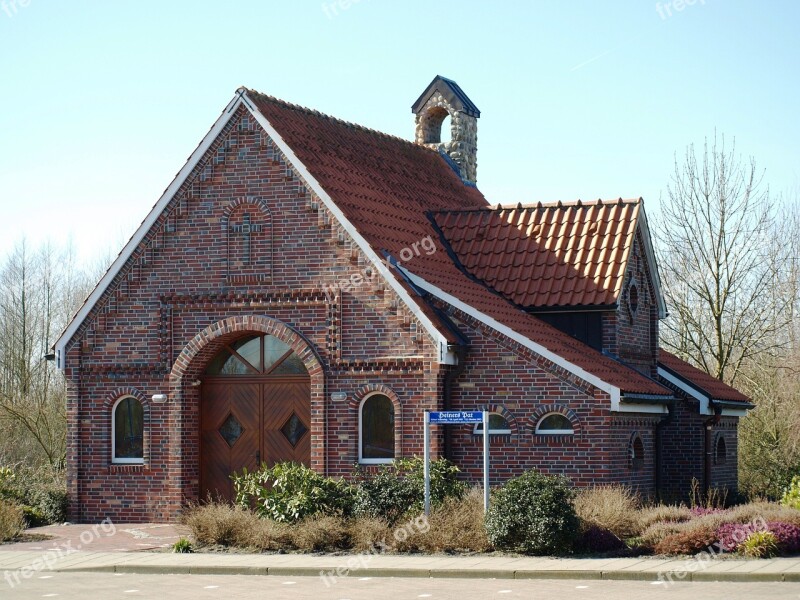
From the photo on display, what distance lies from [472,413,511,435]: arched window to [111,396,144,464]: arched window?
7155 mm

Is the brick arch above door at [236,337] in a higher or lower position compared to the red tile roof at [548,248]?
lower

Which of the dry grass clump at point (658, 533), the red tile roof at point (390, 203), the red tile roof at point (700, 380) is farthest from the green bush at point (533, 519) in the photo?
the red tile roof at point (700, 380)

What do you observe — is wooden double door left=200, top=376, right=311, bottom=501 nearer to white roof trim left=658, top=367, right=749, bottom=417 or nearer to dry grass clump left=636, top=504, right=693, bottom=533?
dry grass clump left=636, top=504, right=693, bottom=533

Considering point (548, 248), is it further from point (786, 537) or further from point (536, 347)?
point (786, 537)

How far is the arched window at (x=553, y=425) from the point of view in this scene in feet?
82.7

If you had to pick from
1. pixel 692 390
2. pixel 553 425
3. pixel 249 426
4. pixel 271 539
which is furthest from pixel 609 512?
pixel 249 426

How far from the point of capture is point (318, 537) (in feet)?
71.1

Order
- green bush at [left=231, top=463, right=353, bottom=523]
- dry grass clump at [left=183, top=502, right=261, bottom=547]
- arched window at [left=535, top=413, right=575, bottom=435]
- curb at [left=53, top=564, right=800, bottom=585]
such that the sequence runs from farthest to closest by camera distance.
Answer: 1. arched window at [left=535, top=413, right=575, bottom=435]
2. green bush at [left=231, top=463, right=353, bottom=523]
3. dry grass clump at [left=183, top=502, right=261, bottom=547]
4. curb at [left=53, top=564, right=800, bottom=585]

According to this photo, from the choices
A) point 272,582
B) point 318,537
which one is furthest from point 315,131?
point 272,582

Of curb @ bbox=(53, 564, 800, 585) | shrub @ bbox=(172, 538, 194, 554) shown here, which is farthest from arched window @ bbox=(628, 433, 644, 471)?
shrub @ bbox=(172, 538, 194, 554)

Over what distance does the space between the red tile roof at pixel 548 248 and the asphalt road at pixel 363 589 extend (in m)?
10.8

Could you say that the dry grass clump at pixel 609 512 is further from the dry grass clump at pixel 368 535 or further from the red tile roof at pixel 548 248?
the red tile roof at pixel 548 248

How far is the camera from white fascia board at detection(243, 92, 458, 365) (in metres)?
25.3

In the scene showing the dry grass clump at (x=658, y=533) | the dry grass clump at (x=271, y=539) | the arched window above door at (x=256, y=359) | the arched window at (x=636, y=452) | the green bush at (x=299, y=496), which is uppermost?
the arched window above door at (x=256, y=359)
